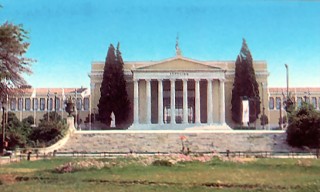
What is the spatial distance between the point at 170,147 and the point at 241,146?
504 centimetres

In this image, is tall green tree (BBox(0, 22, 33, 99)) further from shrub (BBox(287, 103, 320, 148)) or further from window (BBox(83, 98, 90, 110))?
window (BBox(83, 98, 90, 110))

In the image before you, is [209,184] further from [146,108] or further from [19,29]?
[146,108]

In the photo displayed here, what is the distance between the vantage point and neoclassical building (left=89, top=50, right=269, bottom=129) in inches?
2124

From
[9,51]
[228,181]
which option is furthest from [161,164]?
[9,51]

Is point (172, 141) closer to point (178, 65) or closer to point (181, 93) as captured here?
point (178, 65)

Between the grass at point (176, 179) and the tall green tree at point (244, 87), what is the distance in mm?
36283

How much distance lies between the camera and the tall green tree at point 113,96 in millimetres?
54812

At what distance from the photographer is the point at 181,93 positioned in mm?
57500

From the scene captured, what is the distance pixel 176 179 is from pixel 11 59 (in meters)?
6.67

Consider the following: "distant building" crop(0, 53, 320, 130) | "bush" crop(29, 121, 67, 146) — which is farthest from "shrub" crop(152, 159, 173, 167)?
"distant building" crop(0, 53, 320, 130)

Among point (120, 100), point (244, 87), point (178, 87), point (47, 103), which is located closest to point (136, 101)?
point (120, 100)

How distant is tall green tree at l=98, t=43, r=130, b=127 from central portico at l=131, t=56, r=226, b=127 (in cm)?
131

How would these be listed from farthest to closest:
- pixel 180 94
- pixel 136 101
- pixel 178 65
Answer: pixel 180 94, pixel 136 101, pixel 178 65

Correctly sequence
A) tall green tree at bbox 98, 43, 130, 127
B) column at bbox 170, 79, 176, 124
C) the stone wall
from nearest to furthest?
the stone wall < column at bbox 170, 79, 176, 124 < tall green tree at bbox 98, 43, 130, 127
